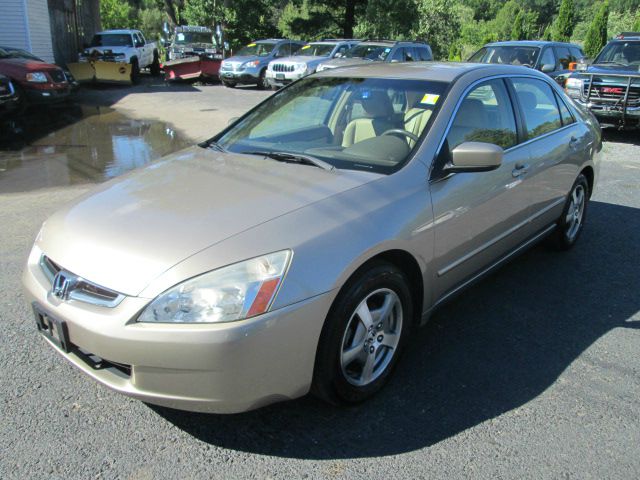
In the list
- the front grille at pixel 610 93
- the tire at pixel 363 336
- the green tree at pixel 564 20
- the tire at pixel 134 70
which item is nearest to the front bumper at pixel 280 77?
the tire at pixel 134 70

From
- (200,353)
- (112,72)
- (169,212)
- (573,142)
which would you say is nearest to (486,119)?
(573,142)

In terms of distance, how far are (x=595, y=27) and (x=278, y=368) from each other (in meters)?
34.0

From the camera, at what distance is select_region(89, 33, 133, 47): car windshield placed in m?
22.1

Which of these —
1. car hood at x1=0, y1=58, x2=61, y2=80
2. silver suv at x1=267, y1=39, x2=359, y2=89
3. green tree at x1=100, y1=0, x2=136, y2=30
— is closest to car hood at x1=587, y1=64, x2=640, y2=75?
silver suv at x1=267, y1=39, x2=359, y2=89

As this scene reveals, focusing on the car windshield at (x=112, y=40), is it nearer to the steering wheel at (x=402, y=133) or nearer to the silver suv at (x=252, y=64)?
the silver suv at (x=252, y=64)

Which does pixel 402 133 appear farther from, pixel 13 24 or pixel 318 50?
pixel 13 24

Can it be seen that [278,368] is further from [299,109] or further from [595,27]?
[595,27]

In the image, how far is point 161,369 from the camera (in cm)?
226

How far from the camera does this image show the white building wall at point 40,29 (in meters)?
19.1

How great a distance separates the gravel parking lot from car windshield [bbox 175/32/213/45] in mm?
23044

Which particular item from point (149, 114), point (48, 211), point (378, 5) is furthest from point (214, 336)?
point (378, 5)

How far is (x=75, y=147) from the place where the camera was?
9945mm

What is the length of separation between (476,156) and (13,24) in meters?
20.1

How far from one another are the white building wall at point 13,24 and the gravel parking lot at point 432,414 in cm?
1742
